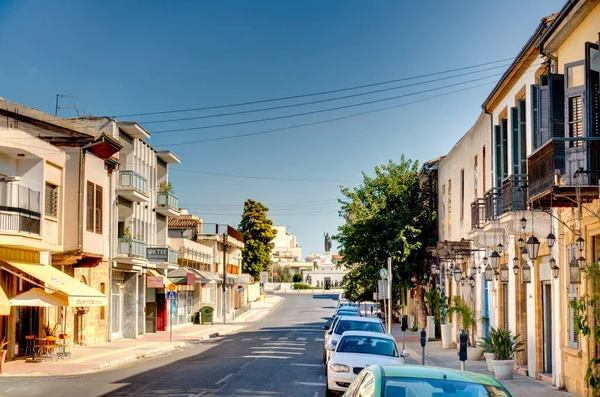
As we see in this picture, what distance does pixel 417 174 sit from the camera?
44438mm

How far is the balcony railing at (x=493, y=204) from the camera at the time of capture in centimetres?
2300

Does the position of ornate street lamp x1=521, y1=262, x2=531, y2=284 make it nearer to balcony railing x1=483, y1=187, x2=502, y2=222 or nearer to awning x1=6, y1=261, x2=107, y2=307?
balcony railing x1=483, y1=187, x2=502, y2=222

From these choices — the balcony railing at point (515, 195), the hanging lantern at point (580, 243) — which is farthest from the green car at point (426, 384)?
the balcony railing at point (515, 195)

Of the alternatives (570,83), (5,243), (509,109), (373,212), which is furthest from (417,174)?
(570,83)

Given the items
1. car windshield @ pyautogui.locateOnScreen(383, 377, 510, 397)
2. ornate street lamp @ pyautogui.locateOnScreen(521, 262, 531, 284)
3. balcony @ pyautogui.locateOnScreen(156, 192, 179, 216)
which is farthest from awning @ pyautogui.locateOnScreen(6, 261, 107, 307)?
car windshield @ pyautogui.locateOnScreen(383, 377, 510, 397)

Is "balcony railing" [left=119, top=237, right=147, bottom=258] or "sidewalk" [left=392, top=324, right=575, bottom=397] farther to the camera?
"balcony railing" [left=119, top=237, right=147, bottom=258]

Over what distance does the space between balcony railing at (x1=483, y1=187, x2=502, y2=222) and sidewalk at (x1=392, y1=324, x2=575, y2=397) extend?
4.52 m

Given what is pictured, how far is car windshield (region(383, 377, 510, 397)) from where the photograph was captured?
26.1 ft

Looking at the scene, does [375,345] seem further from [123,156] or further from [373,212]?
[123,156]

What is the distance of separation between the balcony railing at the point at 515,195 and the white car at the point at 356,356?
486 centimetres

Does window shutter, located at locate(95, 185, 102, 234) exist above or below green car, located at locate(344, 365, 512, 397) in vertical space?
above

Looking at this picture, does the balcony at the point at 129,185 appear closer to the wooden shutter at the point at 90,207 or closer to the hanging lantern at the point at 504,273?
the wooden shutter at the point at 90,207

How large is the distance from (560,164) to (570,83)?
2392 millimetres

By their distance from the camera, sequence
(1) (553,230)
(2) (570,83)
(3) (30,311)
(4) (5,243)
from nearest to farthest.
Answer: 1. (2) (570,83)
2. (1) (553,230)
3. (4) (5,243)
4. (3) (30,311)
